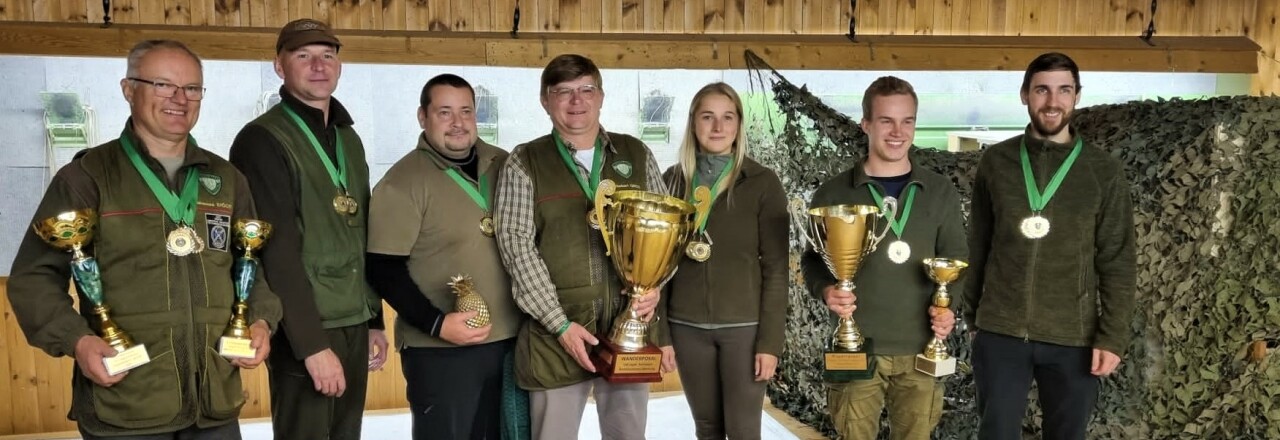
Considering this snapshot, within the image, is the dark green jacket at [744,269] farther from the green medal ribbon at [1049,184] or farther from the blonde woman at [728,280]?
the green medal ribbon at [1049,184]

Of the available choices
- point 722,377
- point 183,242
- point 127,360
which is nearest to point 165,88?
point 183,242

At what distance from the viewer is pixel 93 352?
1.82m

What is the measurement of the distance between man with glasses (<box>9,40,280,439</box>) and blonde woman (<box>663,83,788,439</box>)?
1.18 meters

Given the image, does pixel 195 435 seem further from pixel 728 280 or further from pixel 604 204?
pixel 728 280

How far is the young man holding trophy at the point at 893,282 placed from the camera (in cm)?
255

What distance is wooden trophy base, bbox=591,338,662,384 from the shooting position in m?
2.30

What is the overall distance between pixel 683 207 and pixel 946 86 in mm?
2946

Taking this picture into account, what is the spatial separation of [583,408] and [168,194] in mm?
1142

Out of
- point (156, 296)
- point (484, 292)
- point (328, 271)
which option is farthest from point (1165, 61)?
point (156, 296)

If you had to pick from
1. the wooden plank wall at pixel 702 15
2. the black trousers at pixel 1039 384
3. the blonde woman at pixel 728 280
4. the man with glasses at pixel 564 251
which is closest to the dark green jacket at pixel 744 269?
the blonde woman at pixel 728 280

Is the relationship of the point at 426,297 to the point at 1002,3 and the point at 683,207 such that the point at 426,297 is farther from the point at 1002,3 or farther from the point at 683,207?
the point at 1002,3

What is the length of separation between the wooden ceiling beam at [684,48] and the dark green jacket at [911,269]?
77.8 inches

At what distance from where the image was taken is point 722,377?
271 centimetres

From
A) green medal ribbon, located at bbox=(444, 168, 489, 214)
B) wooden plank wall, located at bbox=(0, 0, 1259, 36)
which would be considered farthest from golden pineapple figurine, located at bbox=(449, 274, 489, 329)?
wooden plank wall, located at bbox=(0, 0, 1259, 36)
